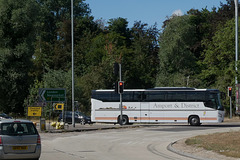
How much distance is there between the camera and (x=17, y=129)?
1480 centimetres

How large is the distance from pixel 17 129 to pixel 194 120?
27.3m

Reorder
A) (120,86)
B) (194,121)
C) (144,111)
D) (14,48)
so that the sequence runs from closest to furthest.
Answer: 1. (120,86)
2. (194,121)
3. (144,111)
4. (14,48)

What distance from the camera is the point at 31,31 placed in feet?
197

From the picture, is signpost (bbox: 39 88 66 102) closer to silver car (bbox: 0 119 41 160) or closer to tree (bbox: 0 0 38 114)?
silver car (bbox: 0 119 41 160)

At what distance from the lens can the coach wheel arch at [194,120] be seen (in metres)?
39.9

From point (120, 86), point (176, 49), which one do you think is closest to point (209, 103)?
point (120, 86)

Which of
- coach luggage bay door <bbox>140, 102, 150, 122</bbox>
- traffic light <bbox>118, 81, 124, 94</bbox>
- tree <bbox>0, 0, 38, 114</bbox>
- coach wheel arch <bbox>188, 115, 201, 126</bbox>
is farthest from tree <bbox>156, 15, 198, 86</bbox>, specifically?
traffic light <bbox>118, 81, 124, 94</bbox>

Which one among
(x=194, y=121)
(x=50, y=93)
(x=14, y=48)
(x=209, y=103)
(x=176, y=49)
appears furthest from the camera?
(x=176, y=49)

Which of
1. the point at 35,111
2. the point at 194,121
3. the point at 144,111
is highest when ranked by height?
the point at 35,111

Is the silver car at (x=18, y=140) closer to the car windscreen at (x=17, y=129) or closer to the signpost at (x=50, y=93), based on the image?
Result: the car windscreen at (x=17, y=129)

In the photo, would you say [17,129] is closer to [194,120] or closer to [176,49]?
[194,120]

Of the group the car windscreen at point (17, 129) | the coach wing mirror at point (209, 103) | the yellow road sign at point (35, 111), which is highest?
the coach wing mirror at point (209, 103)

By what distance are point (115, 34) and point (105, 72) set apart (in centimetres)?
1673

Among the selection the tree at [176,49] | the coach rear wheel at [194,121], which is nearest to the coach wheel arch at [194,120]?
the coach rear wheel at [194,121]
